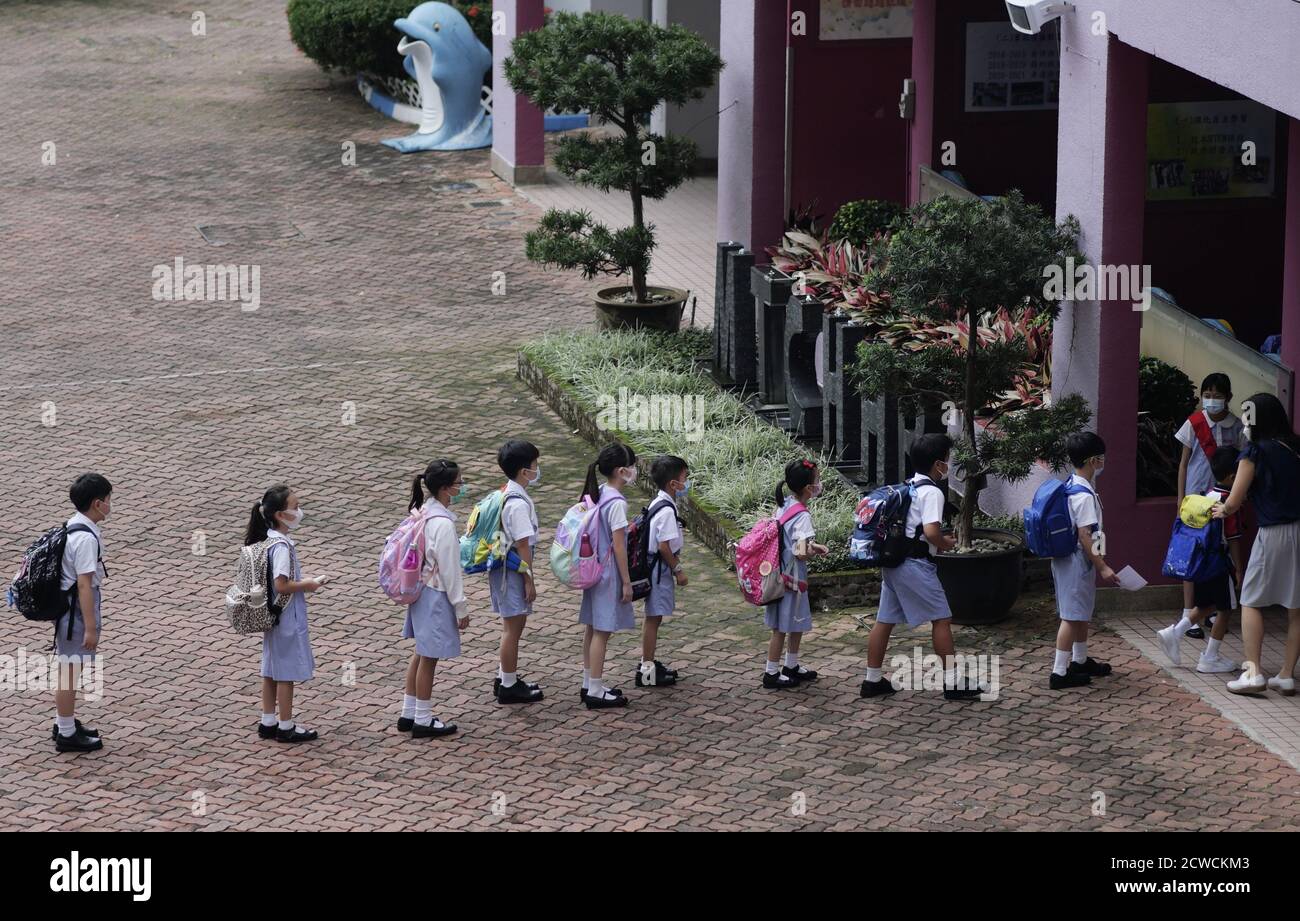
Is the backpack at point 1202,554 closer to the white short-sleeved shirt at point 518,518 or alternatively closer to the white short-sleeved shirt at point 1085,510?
the white short-sleeved shirt at point 1085,510

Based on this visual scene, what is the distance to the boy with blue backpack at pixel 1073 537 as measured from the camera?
33.3ft

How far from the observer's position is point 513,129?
76.3ft

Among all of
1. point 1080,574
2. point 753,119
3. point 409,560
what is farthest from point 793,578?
point 753,119

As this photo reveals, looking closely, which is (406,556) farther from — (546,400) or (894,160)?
(894,160)

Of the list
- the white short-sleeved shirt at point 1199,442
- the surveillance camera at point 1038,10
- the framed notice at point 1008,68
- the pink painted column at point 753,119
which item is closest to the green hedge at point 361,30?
the pink painted column at point 753,119

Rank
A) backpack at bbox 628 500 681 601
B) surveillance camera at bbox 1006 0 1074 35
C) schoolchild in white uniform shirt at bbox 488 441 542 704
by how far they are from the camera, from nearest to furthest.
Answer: schoolchild in white uniform shirt at bbox 488 441 542 704 → backpack at bbox 628 500 681 601 → surveillance camera at bbox 1006 0 1074 35

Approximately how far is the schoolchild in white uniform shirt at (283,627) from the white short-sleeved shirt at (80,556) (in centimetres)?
74

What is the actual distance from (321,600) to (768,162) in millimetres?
6225

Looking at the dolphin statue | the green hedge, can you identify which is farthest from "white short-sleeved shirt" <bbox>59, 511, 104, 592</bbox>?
the green hedge

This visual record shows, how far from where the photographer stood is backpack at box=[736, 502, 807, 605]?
1019 cm

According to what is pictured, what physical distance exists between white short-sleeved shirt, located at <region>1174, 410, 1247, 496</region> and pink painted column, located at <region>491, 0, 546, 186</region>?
13310mm

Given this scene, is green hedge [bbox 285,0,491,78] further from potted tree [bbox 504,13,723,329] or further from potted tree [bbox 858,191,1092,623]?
potted tree [bbox 858,191,1092,623]

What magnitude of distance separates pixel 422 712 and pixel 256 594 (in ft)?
3.50

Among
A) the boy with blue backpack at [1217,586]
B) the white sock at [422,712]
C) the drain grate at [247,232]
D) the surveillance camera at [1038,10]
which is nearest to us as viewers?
the white sock at [422,712]
